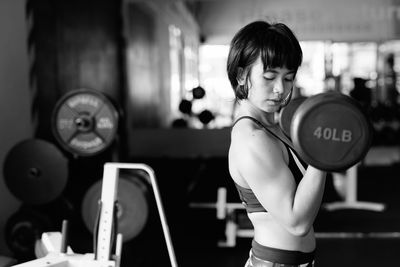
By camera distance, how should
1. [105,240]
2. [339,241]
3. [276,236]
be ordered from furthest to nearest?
[339,241], [105,240], [276,236]

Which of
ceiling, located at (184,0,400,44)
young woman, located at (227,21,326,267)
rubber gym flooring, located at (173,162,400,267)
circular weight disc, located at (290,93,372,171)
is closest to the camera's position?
circular weight disc, located at (290,93,372,171)

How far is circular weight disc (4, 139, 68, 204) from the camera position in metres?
2.77

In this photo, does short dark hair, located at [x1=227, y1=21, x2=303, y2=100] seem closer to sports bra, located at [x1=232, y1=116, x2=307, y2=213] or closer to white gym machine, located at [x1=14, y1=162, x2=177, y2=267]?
sports bra, located at [x1=232, y1=116, x2=307, y2=213]

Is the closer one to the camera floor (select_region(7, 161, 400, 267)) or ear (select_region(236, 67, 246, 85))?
ear (select_region(236, 67, 246, 85))

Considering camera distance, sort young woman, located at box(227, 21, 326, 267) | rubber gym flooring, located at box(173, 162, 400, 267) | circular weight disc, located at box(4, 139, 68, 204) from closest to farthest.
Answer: young woman, located at box(227, 21, 326, 267) → circular weight disc, located at box(4, 139, 68, 204) → rubber gym flooring, located at box(173, 162, 400, 267)

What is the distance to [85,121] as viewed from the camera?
2773 mm

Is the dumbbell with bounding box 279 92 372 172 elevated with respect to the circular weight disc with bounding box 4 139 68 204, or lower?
elevated

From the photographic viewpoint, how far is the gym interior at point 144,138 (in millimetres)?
2779

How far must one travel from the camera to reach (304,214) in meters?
0.94

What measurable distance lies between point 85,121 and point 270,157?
6.46 ft

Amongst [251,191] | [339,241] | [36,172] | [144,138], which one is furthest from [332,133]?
[144,138]

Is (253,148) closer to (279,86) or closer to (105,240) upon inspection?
(279,86)

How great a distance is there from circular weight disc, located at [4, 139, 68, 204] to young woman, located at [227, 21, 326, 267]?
1.89 m

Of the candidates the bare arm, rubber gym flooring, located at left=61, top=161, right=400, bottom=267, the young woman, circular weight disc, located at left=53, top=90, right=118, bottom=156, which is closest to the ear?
the young woman
